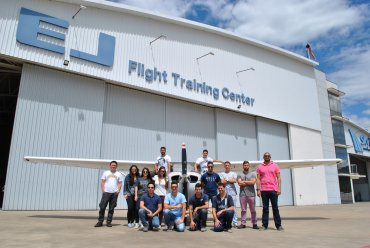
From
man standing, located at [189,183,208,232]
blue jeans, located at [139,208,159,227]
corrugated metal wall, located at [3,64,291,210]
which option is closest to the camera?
blue jeans, located at [139,208,159,227]

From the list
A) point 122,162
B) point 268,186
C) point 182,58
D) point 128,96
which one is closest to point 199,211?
point 268,186

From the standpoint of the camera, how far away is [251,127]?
2212cm

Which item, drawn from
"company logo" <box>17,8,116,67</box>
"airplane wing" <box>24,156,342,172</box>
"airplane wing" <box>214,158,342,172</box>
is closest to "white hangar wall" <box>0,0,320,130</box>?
"company logo" <box>17,8,116,67</box>

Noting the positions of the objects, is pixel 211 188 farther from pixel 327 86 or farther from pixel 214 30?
pixel 327 86

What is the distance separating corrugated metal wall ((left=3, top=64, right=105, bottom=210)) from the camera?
41.8 ft

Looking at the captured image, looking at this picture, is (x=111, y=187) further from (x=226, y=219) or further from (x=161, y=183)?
(x=226, y=219)

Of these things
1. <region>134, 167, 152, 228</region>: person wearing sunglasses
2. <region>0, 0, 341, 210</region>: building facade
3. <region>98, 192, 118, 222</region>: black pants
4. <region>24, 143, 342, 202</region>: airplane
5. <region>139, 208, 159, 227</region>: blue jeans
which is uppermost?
<region>0, 0, 341, 210</region>: building facade

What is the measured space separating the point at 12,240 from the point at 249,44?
66.4 ft

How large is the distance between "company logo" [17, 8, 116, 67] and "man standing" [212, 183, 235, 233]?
10168 mm

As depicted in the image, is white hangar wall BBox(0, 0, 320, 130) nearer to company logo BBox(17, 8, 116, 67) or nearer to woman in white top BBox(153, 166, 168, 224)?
company logo BBox(17, 8, 116, 67)

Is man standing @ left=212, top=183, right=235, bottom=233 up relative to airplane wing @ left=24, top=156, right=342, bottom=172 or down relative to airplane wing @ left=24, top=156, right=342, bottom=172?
down

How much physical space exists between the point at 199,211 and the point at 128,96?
10.7 m

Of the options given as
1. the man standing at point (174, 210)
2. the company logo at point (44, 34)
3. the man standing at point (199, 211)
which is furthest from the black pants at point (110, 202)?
the company logo at point (44, 34)

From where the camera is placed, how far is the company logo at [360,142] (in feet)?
119
